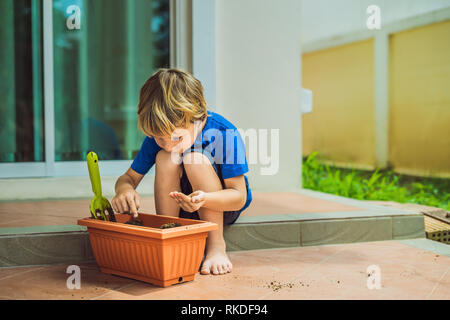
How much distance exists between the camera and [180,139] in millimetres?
1783

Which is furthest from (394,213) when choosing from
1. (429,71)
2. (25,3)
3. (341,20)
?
(341,20)

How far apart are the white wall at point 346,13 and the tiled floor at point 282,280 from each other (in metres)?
4.97

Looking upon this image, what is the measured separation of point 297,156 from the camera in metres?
3.62

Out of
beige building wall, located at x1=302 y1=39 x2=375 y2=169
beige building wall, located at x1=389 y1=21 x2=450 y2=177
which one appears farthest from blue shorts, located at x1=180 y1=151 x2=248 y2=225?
beige building wall, located at x1=302 y1=39 x2=375 y2=169

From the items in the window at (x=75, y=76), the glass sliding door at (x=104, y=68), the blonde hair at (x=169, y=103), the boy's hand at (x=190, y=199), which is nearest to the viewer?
the boy's hand at (x=190, y=199)

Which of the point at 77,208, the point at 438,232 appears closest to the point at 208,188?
the point at 77,208

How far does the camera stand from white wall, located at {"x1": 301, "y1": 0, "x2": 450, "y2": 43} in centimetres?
636

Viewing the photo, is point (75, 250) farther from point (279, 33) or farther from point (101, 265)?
point (279, 33)

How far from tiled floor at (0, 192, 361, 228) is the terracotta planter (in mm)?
546

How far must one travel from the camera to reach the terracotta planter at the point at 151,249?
1.61 m

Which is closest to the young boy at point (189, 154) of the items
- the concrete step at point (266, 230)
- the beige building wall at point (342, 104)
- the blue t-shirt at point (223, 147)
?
the blue t-shirt at point (223, 147)

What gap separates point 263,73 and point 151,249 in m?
2.18

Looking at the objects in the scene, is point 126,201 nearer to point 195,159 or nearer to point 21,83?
point 195,159

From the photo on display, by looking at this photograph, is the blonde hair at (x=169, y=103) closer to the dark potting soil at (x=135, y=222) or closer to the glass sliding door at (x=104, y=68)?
the dark potting soil at (x=135, y=222)
